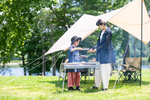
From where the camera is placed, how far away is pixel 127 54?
21.8 feet

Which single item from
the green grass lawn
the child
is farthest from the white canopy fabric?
the green grass lawn

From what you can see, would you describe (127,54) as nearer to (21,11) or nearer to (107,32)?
(107,32)

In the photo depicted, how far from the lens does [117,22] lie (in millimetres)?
6555

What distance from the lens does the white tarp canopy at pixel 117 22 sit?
5715 mm

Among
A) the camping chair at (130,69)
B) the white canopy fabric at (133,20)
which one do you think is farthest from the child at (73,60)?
the white canopy fabric at (133,20)

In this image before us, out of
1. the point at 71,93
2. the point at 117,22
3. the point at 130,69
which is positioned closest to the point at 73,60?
the point at 71,93

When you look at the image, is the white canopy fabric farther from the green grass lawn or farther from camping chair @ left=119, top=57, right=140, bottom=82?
the green grass lawn

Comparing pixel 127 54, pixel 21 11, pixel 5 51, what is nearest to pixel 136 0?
pixel 127 54

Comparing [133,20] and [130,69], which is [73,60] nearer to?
[130,69]

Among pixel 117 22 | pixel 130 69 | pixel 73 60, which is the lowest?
pixel 130 69

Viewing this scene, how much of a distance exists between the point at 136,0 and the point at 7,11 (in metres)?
5.52

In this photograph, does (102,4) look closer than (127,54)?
No

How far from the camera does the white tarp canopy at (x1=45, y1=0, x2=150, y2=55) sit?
5715 millimetres

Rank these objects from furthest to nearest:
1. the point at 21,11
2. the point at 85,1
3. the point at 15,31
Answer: the point at 85,1, the point at 15,31, the point at 21,11
